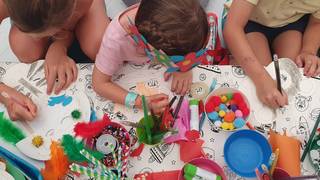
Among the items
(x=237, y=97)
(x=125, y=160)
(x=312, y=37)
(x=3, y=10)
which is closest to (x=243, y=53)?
(x=237, y=97)

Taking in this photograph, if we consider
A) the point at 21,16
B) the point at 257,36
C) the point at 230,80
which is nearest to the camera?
the point at 21,16

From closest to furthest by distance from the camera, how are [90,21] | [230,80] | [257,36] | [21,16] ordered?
[21,16], [230,80], [90,21], [257,36]

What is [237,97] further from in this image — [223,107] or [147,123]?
[147,123]

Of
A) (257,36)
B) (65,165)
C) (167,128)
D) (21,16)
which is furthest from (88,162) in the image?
(257,36)

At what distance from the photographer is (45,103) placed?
82cm

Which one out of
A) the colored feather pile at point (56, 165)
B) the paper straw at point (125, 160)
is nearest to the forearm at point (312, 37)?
the paper straw at point (125, 160)

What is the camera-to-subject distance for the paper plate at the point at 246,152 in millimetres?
721

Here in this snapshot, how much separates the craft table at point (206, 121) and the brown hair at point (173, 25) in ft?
0.48

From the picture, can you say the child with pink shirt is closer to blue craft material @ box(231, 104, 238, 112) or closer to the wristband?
the wristband

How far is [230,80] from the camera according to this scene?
827 millimetres

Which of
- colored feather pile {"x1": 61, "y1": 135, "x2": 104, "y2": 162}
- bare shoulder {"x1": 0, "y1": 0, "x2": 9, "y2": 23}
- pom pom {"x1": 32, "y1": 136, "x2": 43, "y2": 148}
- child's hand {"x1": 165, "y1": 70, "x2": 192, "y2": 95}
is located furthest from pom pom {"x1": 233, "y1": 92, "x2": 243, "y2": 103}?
bare shoulder {"x1": 0, "y1": 0, "x2": 9, "y2": 23}

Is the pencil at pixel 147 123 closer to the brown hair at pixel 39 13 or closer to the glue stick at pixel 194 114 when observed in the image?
the glue stick at pixel 194 114

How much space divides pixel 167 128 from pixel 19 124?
319 mm

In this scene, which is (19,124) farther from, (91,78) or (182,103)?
(182,103)
